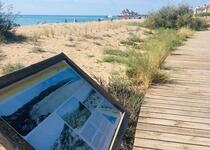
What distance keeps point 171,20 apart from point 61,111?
989 inches

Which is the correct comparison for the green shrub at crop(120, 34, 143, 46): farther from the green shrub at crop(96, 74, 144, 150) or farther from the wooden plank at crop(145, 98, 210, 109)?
the wooden plank at crop(145, 98, 210, 109)

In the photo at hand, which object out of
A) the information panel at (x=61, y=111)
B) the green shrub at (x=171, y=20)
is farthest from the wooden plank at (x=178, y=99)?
the green shrub at (x=171, y=20)

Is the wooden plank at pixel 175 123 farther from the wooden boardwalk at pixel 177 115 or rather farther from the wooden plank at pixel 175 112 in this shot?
the wooden plank at pixel 175 112

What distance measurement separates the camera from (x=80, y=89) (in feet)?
10.7

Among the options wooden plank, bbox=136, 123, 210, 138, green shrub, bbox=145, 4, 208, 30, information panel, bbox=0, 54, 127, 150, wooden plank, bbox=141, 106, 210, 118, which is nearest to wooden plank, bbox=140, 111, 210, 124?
wooden plank, bbox=141, 106, 210, 118

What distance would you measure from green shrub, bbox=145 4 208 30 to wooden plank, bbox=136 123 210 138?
21926 millimetres

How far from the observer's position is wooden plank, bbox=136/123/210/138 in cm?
419

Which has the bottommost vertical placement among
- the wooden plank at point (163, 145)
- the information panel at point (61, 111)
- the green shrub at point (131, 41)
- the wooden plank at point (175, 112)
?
the green shrub at point (131, 41)

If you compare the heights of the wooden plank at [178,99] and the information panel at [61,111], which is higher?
the information panel at [61,111]

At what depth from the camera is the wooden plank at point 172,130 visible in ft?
13.8

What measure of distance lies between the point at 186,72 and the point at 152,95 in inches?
91.1

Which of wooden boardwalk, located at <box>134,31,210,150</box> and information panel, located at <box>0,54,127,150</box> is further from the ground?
information panel, located at <box>0,54,127,150</box>

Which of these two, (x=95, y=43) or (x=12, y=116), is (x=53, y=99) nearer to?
(x=12, y=116)

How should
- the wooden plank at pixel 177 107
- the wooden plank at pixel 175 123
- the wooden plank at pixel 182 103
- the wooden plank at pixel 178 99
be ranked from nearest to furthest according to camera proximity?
the wooden plank at pixel 175 123 < the wooden plank at pixel 177 107 < the wooden plank at pixel 182 103 < the wooden plank at pixel 178 99
